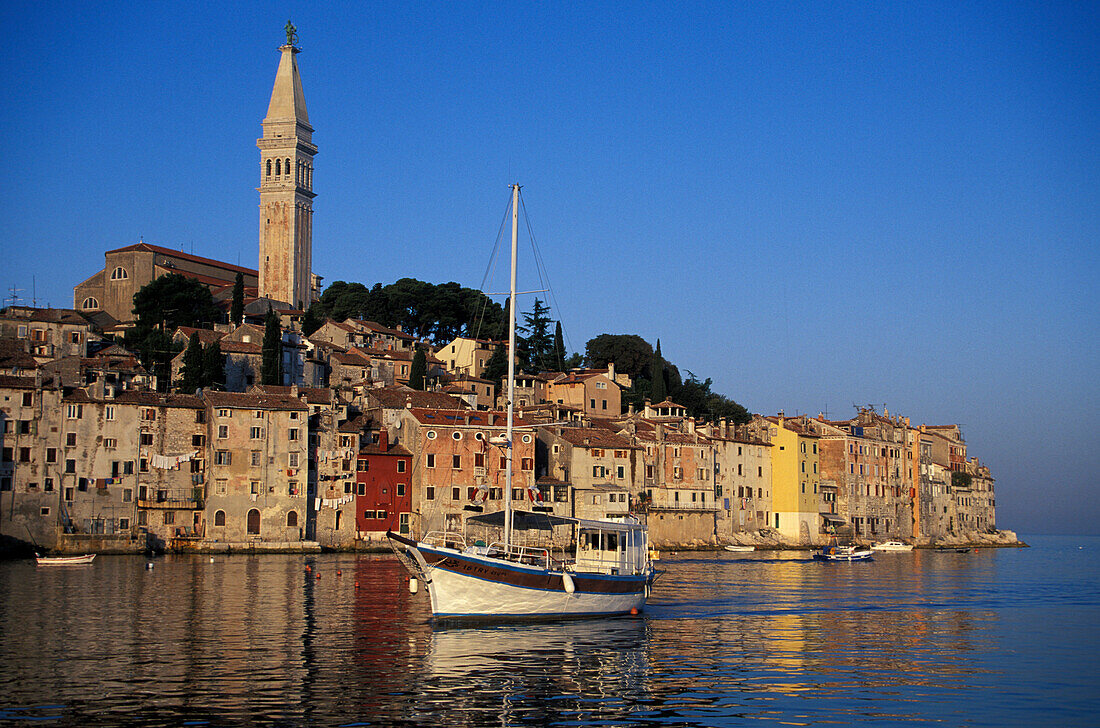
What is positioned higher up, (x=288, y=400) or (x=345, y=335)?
(x=345, y=335)

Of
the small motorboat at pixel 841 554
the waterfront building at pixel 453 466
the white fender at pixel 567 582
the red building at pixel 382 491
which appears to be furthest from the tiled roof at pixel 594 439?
the white fender at pixel 567 582

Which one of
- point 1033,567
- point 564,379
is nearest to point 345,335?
point 564,379

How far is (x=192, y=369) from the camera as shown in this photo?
264ft

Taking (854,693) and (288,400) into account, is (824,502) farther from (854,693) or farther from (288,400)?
(854,693)

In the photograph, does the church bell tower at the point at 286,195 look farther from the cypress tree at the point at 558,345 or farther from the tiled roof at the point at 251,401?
the tiled roof at the point at 251,401

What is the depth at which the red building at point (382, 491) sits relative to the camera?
72.9 metres

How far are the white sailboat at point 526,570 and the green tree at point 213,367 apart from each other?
4946 centimetres

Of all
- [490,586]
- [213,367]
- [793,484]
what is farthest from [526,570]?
[793,484]

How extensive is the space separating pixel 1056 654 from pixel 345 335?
83.7 m

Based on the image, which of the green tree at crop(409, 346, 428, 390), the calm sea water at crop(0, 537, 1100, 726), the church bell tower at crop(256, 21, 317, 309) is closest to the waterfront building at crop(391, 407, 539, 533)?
the green tree at crop(409, 346, 428, 390)

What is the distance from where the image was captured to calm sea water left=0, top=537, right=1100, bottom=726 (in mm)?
20984

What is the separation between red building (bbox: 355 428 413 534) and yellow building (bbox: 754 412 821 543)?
36149 mm

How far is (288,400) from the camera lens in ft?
238

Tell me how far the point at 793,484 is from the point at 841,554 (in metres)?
17.5
